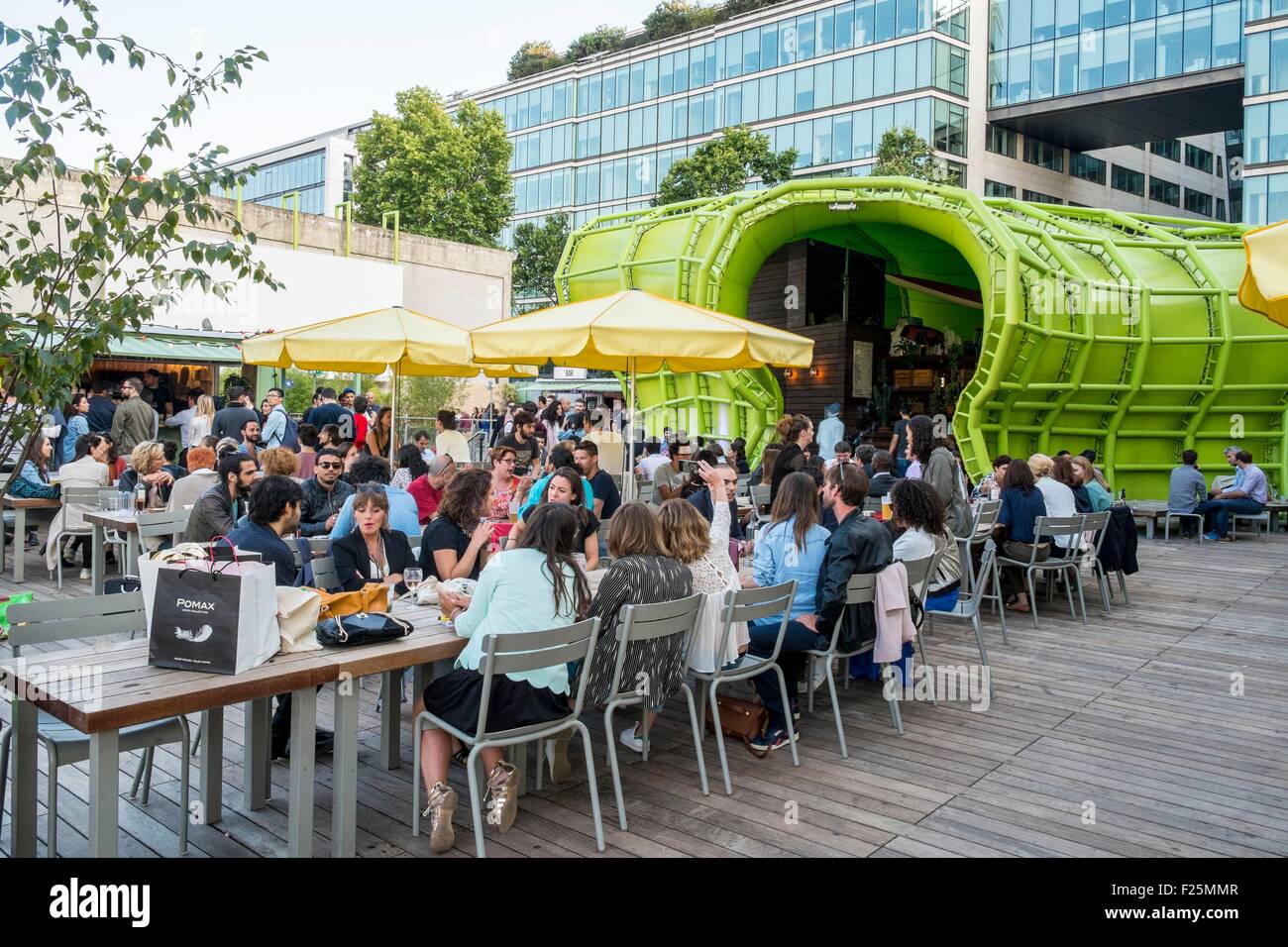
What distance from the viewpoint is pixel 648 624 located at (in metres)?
4.11

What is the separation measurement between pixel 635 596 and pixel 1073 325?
11.6 meters

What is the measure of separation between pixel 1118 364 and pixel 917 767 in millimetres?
11535

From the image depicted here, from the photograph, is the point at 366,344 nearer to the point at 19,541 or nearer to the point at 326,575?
the point at 326,575

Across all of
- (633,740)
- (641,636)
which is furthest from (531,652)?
(633,740)

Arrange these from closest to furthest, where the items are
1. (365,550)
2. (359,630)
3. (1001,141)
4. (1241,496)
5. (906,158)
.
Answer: (359,630) < (365,550) < (1241,496) < (906,158) < (1001,141)

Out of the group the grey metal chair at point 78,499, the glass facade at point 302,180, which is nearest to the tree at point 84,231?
the grey metal chair at point 78,499

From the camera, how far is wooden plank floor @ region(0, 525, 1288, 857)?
12.9 feet

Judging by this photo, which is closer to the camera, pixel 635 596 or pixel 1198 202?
pixel 635 596

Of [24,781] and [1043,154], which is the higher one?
[1043,154]

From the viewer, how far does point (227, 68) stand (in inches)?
140

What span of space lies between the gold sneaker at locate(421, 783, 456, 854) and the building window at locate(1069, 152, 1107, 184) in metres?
44.8

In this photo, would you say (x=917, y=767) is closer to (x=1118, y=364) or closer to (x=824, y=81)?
(x=1118, y=364)

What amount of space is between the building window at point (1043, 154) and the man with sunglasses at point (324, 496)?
1554 inches

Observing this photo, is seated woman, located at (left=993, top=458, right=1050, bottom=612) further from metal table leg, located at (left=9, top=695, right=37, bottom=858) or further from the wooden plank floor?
metal table leg, located at (left=9, top=695, right=37, bottom=858)
